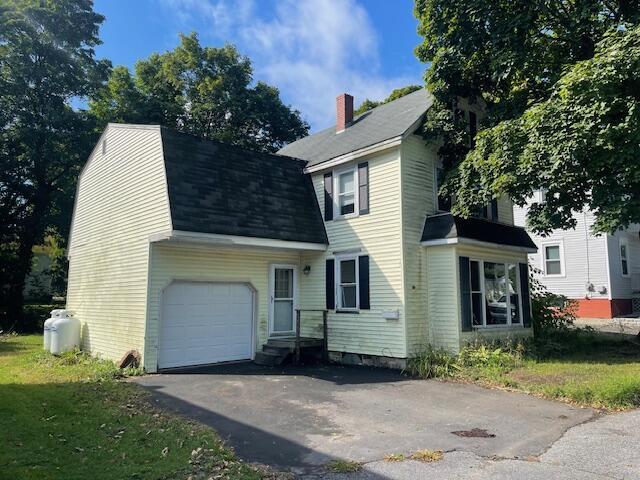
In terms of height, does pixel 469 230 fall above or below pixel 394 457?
above

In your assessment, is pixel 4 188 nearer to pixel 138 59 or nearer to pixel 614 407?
pixel 138 59

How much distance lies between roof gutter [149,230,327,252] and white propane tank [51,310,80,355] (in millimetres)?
5365

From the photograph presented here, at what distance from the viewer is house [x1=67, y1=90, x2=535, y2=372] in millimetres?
11703

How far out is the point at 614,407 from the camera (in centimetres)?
761

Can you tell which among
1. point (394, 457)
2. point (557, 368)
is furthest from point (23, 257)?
point (557, 368)

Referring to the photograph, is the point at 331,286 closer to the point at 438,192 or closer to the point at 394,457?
the point at 438,192

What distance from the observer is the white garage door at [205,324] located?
1171 cm

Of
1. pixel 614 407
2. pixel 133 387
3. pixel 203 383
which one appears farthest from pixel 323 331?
pixel 614 407

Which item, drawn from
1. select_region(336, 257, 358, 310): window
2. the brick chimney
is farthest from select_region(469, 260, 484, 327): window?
the brick chimney

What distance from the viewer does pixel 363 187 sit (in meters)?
13.2

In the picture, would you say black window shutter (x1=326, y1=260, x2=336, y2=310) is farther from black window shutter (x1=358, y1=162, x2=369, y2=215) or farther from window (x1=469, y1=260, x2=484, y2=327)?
window (x1=469, y1=260, x2=484, y2=327)

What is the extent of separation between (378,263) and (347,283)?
4.23ft

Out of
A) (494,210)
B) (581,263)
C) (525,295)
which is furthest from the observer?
(581,263)

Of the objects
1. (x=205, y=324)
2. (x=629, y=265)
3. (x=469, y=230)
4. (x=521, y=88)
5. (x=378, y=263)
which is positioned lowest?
A: (x=205, y=324)
